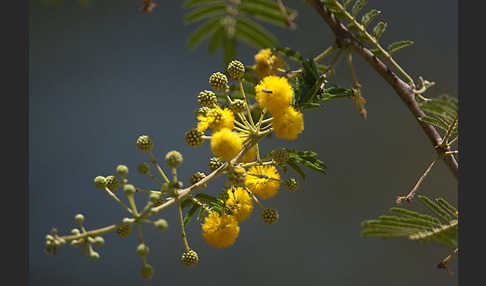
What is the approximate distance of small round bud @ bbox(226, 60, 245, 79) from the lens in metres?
0.62

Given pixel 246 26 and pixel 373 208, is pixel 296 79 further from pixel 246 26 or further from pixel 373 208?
pixel 373 208

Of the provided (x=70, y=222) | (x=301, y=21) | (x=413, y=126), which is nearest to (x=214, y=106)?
(x=301, y=21)

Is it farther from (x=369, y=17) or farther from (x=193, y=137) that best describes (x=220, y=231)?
(x=369, y=17)

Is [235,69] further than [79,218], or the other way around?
[235,69]

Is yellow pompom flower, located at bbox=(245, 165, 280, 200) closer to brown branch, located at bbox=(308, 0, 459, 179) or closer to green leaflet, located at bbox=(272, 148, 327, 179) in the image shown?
green leaflet, located at bbox=(272, 148, 327, 179)

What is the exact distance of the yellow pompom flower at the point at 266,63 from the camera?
2.26 feet

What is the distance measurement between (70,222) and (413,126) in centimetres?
151

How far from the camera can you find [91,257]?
0.45 meters

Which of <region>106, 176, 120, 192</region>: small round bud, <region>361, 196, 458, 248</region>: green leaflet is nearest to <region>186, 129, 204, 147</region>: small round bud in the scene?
<region>106, 176, 120, 192</region>: small round bud

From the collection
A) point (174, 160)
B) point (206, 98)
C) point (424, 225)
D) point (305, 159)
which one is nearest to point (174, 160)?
point (174, 160)

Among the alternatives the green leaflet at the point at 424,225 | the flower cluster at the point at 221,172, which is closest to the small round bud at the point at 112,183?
the flower cluster at the point at 221,172

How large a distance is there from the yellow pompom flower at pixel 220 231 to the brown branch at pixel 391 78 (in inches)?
11.2

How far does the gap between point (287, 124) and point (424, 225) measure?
231mm

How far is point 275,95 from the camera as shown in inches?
22.0
